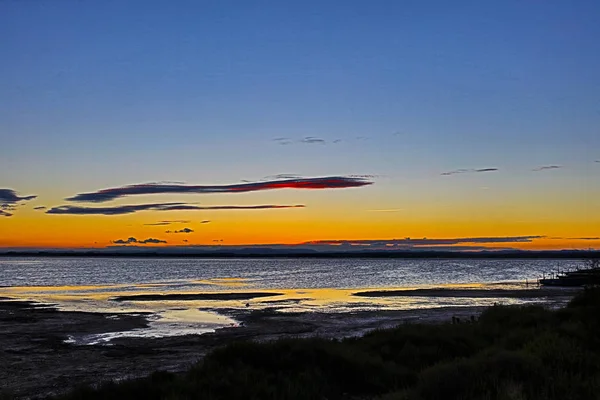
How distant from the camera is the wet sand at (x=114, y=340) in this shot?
2052 centimetres

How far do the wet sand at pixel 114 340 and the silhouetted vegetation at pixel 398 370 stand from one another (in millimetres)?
4990

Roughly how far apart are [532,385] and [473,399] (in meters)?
1.73

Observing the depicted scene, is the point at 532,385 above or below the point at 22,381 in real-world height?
above

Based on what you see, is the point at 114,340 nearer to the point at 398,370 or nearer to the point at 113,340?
the point at 113,340

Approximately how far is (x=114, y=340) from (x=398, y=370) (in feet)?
52.7

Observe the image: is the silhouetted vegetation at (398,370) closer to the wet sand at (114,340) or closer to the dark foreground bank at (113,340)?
the dark foreground bank at (113,340)

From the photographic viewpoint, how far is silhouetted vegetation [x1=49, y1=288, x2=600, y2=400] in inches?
503

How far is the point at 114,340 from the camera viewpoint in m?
28.7

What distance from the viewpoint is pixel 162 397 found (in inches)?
516

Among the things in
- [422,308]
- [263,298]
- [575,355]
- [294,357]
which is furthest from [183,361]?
[263,298]

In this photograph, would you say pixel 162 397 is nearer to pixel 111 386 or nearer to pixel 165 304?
pixel 111 386

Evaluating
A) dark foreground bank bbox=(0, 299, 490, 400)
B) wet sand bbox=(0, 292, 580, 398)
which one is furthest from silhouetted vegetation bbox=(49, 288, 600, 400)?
wet sand bbox=(0, 292, 580, 398)

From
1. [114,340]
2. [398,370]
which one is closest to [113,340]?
[114,340]

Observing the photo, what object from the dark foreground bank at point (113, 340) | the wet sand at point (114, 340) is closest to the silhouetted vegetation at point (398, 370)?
the dark foreground bank at point (113, 340)
